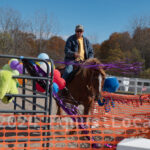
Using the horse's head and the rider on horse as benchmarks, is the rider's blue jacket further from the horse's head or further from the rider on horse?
the horse's head

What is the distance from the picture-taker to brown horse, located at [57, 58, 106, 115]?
147 inches

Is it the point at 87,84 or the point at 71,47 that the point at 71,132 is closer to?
the point at 87,84

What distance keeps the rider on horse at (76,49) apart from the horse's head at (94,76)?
0.40 meters

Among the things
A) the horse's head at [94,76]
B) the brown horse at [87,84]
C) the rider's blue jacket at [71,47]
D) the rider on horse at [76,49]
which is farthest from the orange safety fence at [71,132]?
the rider's blue jacket at [71,47]

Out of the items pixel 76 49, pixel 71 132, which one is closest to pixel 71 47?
pixel 76 49

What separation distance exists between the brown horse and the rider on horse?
0.28 m

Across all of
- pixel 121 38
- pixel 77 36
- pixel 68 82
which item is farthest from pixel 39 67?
pixel 121 38

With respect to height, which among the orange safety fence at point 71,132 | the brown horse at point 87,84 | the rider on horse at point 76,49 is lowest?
the orange safety fence at point 71,132

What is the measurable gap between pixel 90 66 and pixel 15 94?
73.4 inches

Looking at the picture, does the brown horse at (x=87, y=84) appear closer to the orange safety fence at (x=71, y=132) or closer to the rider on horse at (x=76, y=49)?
the rider on horse at (x=76, y=49)

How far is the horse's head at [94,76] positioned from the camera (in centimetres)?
371

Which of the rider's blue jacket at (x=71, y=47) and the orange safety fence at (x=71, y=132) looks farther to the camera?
the rider's blue jacket at (x=71, y=47)

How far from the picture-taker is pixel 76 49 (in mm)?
4496

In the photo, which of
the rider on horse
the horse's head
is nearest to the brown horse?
the horse's head
